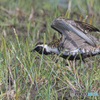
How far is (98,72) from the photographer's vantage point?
2887 millimetres

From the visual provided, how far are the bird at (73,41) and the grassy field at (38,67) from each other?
0.47ft

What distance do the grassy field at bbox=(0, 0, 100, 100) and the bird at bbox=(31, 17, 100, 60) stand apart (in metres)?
0.14

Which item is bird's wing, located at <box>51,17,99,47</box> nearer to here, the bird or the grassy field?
the bird

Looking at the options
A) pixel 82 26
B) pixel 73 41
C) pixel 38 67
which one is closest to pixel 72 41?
pixel 73 41

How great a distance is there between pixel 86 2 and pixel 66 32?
259 cm

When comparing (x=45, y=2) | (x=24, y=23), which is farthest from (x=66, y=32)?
(x=45, y=2)

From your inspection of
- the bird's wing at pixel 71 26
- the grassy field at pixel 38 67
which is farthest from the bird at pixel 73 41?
the grassy field at pixel 38 67

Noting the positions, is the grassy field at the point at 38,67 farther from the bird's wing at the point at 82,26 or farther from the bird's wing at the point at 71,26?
the bird's wing at the point at 82,26

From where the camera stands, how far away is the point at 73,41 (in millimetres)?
3520

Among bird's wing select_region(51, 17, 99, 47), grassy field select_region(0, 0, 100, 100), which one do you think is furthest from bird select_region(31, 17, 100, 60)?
grassy field select_region(0, 0, 100, 100)

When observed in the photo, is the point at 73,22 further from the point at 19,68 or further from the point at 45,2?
the point at 45,2

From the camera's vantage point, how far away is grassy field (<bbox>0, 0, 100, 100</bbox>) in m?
2.57

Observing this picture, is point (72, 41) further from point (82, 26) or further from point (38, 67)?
point (38, 67)

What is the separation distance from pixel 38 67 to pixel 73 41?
2.65ft
